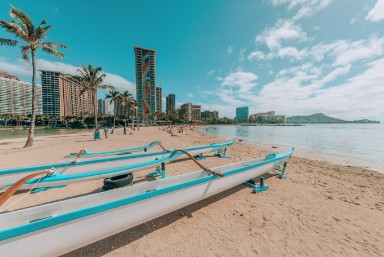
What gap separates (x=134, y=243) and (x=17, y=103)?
15332 cm

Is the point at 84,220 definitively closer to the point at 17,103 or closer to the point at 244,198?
the point at 244,198

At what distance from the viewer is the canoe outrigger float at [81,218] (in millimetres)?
1736

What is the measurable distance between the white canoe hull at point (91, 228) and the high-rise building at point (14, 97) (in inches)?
5120

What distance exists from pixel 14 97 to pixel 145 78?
86.6 meters

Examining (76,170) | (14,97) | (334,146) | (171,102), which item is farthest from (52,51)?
(171,102)

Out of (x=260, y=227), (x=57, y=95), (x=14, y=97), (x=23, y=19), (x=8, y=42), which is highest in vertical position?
(x=57, y=95)

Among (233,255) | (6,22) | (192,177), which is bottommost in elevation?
(233,255)

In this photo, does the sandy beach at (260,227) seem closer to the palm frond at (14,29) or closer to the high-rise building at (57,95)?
the palm frond at (14,29)

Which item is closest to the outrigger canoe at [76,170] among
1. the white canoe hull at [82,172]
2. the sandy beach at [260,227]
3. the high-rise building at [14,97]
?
the white canoe hull at [82,172]

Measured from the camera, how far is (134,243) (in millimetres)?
2760

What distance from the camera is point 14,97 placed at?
9950 centimetres

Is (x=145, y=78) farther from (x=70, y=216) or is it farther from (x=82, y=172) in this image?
(x=70, y=216)

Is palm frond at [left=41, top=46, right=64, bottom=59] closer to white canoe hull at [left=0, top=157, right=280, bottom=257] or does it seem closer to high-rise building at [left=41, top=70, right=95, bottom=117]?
white canoe hull at [left=0, top=157, right=280, bottom=257]

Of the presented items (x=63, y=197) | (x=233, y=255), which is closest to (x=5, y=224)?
(x=63, y=197)
